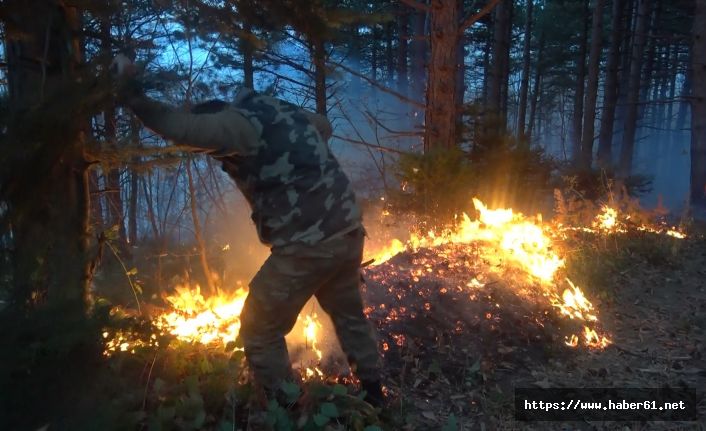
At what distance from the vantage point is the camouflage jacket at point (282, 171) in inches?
111

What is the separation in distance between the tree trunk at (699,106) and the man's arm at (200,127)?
12.4 metres

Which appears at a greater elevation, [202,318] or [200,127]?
[200,127]

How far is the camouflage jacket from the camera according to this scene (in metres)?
2.83

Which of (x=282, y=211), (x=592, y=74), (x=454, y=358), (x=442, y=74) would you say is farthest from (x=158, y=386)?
(x=592, y=74)

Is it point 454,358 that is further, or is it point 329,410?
point 454,358

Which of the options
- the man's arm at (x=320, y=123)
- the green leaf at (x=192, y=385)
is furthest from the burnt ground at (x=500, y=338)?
the man's arm at (x=320, y=123)

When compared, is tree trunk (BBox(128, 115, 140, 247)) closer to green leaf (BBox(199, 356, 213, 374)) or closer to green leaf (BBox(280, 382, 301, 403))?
green leaf (BBox(199, 356, 213, 374))

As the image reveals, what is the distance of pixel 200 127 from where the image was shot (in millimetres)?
2557

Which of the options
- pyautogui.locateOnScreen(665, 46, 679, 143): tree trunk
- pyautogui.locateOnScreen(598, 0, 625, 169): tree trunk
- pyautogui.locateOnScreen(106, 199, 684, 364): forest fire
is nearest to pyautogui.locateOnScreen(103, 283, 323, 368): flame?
pyautogui.locateOnScreen(106, 199, 684, 364): forest fire

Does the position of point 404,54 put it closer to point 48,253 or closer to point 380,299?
point 380,299

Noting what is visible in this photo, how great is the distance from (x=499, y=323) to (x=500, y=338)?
0.58ft

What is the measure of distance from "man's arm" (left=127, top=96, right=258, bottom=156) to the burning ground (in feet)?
3.62

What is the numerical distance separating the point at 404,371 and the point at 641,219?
6.32 metres

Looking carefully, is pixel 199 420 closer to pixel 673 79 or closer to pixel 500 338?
pixel 500 338
